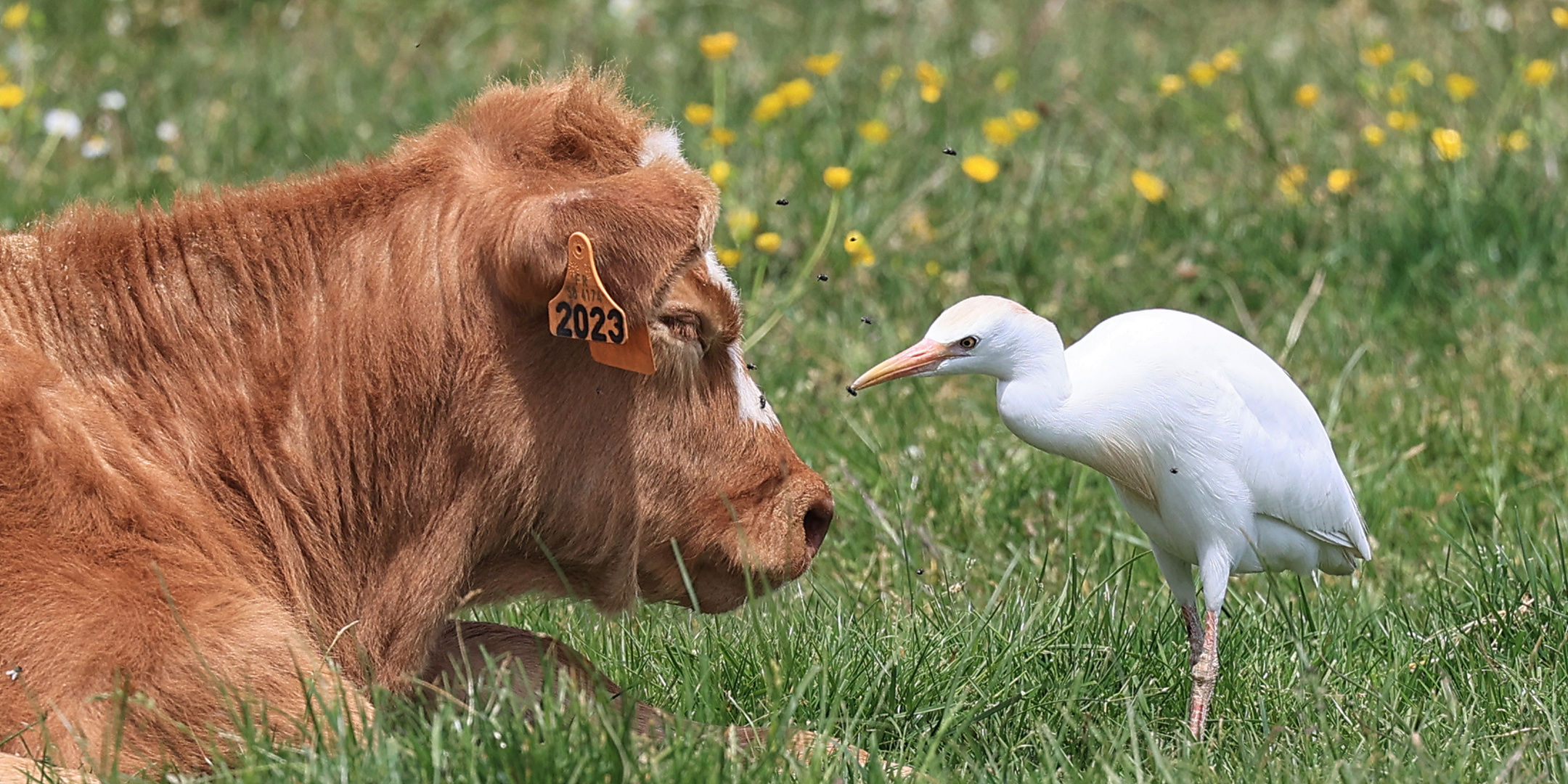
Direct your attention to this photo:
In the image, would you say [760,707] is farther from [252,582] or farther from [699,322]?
[252,582]

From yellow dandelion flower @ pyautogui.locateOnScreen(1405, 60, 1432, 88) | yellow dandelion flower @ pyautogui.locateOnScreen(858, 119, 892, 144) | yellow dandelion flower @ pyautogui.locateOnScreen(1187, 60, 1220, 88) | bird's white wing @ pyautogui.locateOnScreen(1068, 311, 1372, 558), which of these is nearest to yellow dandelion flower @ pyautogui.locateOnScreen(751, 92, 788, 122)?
yellow dandelion flower @ pyautogui.locateOnScreen(858, 119, 892, 144)

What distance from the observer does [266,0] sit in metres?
9.15

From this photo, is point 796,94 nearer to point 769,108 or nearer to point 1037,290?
point 769,108

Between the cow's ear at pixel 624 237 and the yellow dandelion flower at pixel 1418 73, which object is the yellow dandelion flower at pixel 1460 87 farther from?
the cow's ear at pixel 624 237

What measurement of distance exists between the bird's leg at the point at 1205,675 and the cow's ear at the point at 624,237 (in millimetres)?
1241

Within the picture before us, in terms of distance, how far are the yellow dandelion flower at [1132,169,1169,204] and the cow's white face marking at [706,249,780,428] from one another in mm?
3360

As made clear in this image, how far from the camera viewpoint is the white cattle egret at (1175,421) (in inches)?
131

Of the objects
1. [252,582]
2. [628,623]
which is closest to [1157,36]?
[628,623]

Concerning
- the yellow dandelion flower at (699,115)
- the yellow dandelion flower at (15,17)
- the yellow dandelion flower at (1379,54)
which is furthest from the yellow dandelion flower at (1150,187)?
the yellow dandelion flower at (15,17)

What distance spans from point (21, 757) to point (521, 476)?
94 cm

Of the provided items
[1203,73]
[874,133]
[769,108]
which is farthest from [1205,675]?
[1203,73]

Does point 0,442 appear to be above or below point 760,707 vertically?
above

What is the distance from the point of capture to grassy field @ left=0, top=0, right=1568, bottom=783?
3365 mm

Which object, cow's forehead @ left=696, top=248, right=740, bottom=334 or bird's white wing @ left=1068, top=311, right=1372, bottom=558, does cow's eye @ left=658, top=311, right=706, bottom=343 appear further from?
bird's white wing @ left=1068, top=311, right=1372, bottom=558
